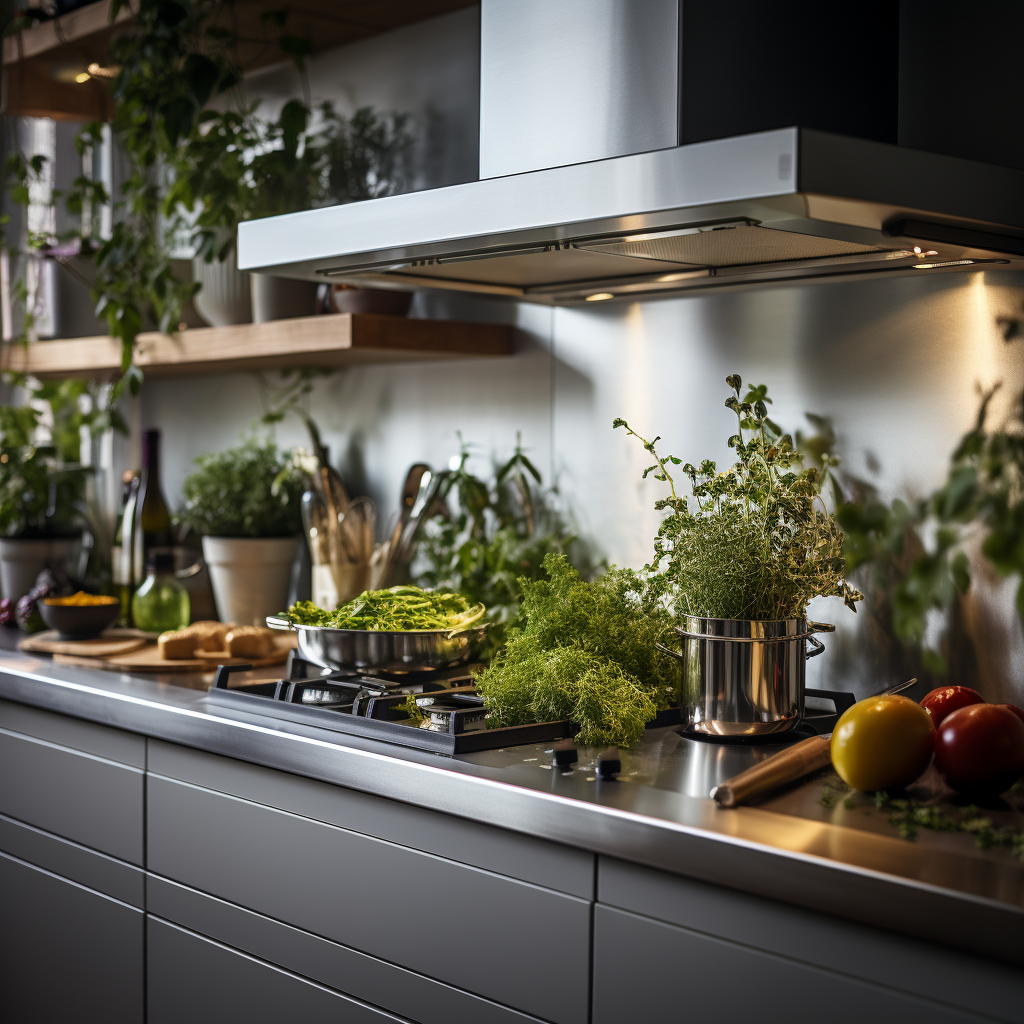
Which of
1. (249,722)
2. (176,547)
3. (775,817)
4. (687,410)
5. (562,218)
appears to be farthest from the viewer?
(176,547)

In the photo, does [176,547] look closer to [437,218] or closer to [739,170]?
[437,218]

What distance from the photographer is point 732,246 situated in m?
1.44

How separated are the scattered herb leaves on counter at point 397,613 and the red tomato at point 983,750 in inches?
28.0

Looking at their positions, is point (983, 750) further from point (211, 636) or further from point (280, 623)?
point (211, 636)

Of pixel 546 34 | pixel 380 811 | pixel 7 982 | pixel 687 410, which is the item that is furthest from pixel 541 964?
pixel 7 982

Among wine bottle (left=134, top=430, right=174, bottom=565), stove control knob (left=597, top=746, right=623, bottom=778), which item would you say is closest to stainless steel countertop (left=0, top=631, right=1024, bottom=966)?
stove control knob (left=597, top=746, right=623, bottom=778)

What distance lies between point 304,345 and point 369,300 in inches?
5.3

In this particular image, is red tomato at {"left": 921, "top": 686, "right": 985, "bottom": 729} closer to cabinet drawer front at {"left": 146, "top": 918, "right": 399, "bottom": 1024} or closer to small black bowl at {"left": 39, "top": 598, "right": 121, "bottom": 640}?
cabinet drawer front at {"left": 146, "top": 918, "right": 399, "bottom": 1024}

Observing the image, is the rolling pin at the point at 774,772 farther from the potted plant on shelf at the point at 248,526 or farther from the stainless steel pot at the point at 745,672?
the potted plant on shelf at the point at 248,526

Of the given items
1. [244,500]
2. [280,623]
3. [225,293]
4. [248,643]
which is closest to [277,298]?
[225,293]

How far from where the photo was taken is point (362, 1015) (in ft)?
4.55

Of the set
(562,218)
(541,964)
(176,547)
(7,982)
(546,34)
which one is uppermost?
(546,34)

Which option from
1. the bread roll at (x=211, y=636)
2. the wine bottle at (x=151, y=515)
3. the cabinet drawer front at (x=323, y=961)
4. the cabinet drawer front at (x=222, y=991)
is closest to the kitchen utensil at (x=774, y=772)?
the cabinet drawer front at (x=323, y=961)

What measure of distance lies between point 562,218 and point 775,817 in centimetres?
65
